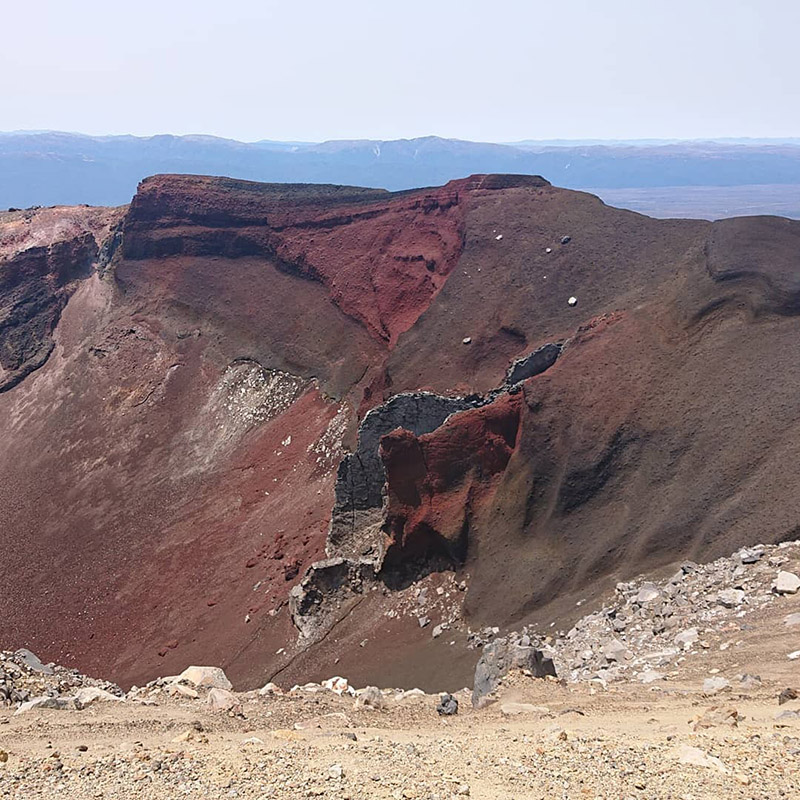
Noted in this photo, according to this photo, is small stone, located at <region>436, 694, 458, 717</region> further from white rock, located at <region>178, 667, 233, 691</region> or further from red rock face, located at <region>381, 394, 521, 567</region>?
red rock face, located at <region>381, 394, 521, 567</region>

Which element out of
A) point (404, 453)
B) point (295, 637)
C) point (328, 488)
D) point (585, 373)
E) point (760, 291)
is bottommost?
point (295, 637)

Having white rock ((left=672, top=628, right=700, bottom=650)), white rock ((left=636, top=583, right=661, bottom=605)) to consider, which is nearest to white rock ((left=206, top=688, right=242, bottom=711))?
white rock ((left=672, top=628, right=700, bottom=650))

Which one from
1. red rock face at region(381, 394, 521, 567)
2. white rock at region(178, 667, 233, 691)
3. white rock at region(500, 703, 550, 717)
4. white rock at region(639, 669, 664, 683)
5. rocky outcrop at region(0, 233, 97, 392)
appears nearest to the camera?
white rock at region(500, 703, 550, 717)

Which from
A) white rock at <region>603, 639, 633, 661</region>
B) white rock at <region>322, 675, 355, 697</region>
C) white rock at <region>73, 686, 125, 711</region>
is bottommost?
white rock at <region>322, 675, 355, 697</region>

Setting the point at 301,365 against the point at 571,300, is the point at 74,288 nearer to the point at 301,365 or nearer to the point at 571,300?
the point at 301,365

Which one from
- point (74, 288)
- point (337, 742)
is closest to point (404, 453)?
point (337, 742)

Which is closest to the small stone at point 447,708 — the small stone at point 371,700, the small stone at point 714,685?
the small stone at point 371,700
